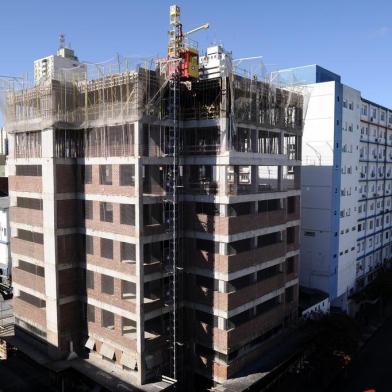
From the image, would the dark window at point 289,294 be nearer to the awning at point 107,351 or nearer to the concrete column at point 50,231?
the awning at point 107,351

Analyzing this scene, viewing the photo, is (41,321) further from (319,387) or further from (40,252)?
(319,387)

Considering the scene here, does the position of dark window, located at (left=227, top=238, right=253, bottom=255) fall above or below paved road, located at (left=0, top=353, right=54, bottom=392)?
above

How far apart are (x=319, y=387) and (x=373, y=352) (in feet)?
42.9

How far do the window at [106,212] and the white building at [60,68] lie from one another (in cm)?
1143

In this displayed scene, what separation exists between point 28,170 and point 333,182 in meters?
33.4

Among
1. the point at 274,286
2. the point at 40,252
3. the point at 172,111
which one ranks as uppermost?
the point at 172,111

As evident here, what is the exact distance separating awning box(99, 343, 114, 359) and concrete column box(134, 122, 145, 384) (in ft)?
12.0

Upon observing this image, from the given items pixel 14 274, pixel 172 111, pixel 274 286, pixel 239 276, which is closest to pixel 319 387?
pixel 274 286

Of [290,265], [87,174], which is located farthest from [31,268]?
[290,265]

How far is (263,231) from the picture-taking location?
120 feet

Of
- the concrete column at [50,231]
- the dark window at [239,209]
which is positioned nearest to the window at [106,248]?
the concrete column at [50,231]

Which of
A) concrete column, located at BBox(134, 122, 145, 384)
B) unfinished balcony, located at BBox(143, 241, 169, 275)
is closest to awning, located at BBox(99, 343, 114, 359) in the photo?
concrete column, located at BBox(134, 122, 145, 384)

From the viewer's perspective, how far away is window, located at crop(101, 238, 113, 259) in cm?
3430

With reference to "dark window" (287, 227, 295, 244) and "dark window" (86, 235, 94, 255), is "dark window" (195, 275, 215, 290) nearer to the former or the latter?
"dark window" (86, 235, 94, 255)
